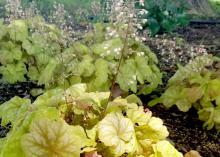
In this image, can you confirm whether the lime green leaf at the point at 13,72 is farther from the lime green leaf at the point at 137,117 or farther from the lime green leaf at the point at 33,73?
the lime green leaf at the point at 137,117

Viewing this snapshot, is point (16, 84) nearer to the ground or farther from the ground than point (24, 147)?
nearer to the ground

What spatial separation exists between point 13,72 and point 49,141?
265 centimetres

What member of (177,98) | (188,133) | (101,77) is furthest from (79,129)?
(177,98)

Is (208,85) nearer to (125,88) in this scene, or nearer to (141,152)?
(125,88)

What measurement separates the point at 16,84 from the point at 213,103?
2.05m

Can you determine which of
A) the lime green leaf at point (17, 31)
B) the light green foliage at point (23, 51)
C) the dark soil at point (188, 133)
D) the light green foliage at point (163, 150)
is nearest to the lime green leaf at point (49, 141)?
the light green foliage at point (163, 150)

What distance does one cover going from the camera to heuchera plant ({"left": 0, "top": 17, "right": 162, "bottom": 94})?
3.80 metres

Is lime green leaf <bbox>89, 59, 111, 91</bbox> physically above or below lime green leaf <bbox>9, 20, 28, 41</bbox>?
below

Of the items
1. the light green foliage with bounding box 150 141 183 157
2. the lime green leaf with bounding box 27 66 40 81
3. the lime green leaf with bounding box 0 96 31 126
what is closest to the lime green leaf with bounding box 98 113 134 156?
the light green foliage with bounding box 150 141 183 157

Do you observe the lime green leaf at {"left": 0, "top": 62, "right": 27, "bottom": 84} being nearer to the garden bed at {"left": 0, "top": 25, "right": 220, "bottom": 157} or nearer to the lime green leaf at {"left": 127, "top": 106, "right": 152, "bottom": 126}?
the garden bed at {"left": 0, "top": 25, "right": 220, "bottom": 157}

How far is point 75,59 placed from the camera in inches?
154

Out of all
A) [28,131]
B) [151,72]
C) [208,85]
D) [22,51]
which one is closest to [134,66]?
[151,72]

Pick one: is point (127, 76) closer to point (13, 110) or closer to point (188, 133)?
point (188, 133)

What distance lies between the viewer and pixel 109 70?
3.82 metres
